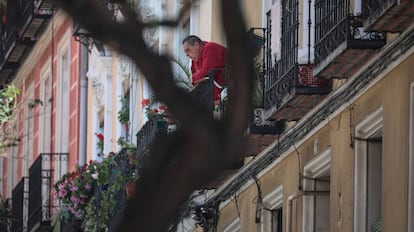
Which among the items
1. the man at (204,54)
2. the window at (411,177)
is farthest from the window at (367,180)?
the man at (204,54)

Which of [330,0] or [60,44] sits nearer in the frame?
[330,0]

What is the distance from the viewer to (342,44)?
12.5 meters

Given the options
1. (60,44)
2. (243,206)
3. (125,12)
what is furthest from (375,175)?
(60,44)

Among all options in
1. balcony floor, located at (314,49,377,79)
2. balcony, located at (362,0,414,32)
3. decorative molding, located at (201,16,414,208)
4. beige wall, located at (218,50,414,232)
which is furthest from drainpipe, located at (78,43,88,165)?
balcony, located at (362,0,414,32)

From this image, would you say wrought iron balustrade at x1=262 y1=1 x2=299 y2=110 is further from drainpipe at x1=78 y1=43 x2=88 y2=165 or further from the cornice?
the cornice

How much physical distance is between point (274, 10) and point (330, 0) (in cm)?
261

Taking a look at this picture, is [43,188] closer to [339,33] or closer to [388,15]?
[339,33]

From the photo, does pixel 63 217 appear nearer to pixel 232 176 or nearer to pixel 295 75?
pixel 232 176

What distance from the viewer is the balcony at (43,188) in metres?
31.2

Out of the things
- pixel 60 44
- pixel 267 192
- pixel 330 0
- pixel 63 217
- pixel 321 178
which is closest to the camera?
pixel 330 0

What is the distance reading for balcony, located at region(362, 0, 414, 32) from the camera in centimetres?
1091

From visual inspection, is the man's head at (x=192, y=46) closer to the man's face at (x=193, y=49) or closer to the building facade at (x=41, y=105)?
the man's face at (x=193, y=49)

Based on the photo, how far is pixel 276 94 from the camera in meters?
15.1

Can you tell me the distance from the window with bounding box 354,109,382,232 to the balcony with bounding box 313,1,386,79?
1.98ft
